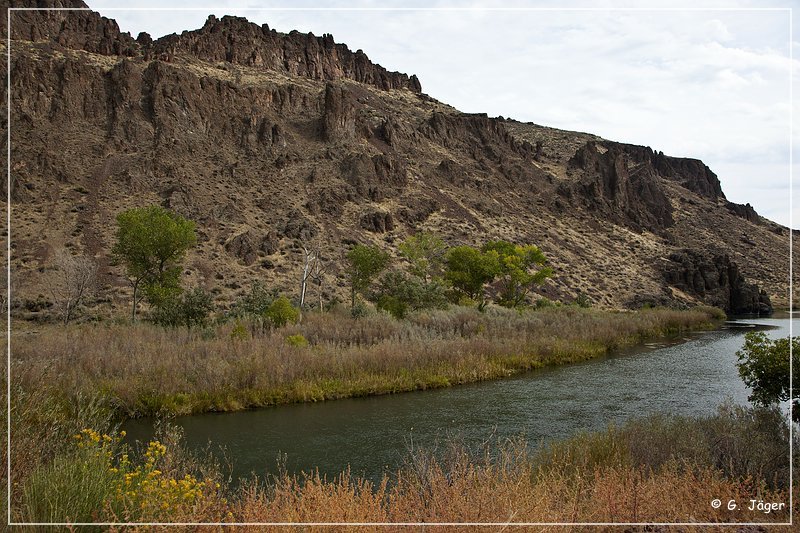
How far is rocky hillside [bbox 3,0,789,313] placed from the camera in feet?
172

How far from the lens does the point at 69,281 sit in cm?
3409

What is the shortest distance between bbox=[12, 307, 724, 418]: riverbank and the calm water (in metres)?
0.79

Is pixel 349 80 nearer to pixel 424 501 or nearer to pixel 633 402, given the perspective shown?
pixel 633 402

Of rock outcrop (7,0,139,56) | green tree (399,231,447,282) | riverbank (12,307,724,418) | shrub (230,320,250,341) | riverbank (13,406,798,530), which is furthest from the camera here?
rock outcrop (7,0,139,56)

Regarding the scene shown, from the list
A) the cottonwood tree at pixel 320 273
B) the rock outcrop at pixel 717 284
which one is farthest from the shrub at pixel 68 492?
the rock outcrop at pixel 717 284

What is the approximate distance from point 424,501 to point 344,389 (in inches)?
554

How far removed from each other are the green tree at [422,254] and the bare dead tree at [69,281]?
27.0m

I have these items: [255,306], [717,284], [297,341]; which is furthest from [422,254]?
[717,284]

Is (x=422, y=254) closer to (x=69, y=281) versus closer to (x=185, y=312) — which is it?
(x=185, y=312)

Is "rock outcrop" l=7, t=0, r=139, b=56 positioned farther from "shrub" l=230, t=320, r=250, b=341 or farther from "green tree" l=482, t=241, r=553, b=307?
"shrub" l=230, t=320, r=250, b=341

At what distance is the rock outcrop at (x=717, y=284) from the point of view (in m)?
74.0

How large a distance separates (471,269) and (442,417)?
32.5 m

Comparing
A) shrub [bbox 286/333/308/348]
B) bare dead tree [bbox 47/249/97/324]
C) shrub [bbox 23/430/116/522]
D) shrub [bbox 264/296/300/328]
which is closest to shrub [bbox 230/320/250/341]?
shrub [bbox 286/333/308/348]

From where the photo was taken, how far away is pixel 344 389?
779 inches
